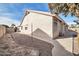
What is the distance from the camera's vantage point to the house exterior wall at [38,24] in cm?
447

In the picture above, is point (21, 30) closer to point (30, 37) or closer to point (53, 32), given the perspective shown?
point (30, 37)

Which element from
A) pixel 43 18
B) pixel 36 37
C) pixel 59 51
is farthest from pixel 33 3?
pixel 59 51

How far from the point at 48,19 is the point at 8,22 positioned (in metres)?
0.67

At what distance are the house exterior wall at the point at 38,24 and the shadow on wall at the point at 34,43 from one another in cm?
9

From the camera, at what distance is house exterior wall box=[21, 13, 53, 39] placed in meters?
4.47

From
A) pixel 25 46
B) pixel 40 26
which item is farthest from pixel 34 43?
pixel 40 26

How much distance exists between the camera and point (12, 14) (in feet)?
14.6

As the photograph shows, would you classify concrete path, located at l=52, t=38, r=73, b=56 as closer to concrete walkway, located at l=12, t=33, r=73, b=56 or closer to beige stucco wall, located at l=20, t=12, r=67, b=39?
concrete walkway, located at l=12, t=33, r=73, b=56

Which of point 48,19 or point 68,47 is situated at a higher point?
point 48,19

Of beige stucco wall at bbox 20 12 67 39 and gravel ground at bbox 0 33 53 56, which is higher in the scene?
beige stucco wall at bbox 20 12 67 39

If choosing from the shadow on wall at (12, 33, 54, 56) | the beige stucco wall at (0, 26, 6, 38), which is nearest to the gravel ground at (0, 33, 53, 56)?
the shadow on wall at (12, 33, 54, 56)

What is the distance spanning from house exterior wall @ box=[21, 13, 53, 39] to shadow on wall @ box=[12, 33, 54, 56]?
0.09m

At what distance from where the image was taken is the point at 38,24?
4.48 meters

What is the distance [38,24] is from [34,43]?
1.07 ft
